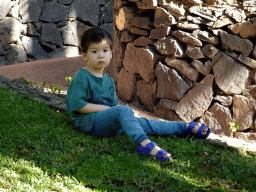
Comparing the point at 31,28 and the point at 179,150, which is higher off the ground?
the point at 31,28

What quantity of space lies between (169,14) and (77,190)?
3.37m

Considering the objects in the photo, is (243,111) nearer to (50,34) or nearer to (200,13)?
(200,13)

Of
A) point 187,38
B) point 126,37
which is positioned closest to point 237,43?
point 187,38

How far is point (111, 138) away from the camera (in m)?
2.54

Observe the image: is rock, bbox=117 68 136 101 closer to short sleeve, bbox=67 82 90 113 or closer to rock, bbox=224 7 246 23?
rock, bbox=224 7 246 23

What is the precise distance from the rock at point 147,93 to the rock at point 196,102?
487 mm

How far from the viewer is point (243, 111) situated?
14.0ft

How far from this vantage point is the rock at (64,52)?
30.2 feet

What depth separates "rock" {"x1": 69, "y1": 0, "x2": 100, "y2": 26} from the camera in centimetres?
939

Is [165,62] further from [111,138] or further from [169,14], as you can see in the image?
[111,138]

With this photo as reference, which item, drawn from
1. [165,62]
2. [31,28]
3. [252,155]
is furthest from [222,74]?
[31,28]

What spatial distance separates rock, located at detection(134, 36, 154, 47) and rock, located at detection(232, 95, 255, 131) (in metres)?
1.62

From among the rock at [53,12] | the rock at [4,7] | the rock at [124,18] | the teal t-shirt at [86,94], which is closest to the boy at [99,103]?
the teal t-shirt at [86,94]

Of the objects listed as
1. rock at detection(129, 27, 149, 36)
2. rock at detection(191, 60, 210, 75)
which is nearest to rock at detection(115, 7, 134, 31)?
rock at detection(129, 27, 149, 36)
